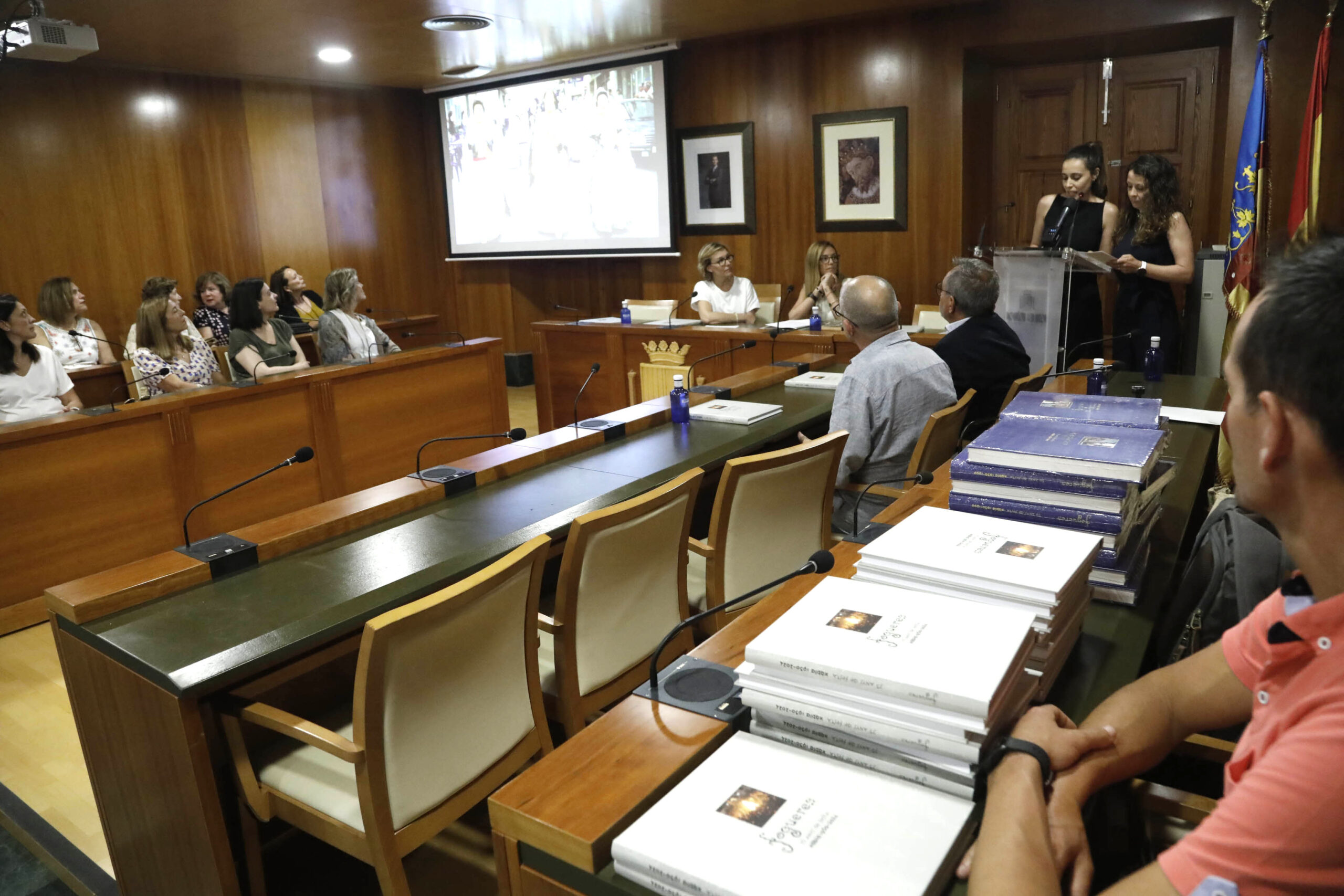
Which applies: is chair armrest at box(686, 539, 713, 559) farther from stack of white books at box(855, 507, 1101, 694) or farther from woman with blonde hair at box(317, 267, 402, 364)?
woman with blonde hair at box(317, 267, 402, 364)

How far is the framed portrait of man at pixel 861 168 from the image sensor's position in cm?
621

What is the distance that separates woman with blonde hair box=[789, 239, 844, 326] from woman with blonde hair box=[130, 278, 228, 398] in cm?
353

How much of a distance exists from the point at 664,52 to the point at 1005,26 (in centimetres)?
243

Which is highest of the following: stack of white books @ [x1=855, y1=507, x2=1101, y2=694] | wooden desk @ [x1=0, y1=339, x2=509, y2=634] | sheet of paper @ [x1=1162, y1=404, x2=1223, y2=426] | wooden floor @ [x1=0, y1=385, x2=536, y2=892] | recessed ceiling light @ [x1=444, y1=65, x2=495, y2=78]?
recessed ceiling light @ [x1=444, y1=65, x2=495, y2=78]

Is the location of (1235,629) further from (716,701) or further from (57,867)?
(57,867)

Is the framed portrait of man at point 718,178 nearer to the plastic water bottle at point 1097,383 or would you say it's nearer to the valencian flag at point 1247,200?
the valencian flag at point 1247,200

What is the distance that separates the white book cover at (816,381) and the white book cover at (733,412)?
346mm

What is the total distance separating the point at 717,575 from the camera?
2455 mm

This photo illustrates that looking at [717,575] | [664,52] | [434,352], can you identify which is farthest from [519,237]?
[717,575]

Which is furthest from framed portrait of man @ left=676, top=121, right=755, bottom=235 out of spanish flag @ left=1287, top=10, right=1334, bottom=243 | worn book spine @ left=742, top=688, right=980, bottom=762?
worn book spine @ left=742, top=688, right=980, bottom=762

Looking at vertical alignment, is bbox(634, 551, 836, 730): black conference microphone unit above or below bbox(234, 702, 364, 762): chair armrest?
above

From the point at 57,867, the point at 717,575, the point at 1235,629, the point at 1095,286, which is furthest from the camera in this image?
the point at 1095,286

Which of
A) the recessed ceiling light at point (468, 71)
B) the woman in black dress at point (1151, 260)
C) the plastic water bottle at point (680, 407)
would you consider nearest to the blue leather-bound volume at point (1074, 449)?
the plastic water bottle at point (680, 407)

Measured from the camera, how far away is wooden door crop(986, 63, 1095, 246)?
19.7ft
